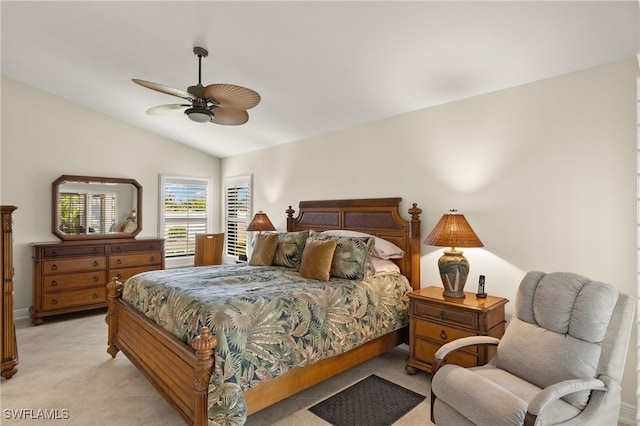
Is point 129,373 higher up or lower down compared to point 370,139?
lower down

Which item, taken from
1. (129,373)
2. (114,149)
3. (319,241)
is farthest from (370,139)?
(114,149)

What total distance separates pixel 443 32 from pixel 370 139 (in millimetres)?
1738

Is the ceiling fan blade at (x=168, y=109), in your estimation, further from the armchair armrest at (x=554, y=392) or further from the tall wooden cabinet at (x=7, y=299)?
the armchair armrest at (x=554, y=392)

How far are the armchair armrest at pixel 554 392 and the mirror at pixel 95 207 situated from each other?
5.37 metres

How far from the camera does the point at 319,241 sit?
3379 millimetres

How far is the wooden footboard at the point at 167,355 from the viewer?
1928 mm

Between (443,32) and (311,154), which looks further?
(311,154)

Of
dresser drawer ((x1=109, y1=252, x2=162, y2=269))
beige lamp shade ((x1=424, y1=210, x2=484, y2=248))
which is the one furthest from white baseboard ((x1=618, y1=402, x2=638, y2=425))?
dresser drawer ((x1=109, y1=252, x2=162, y2=269))

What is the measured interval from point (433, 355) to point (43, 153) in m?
5.48

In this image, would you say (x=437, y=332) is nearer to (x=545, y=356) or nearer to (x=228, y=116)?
(x=545, y=356)

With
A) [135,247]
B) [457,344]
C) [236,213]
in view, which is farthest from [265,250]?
[236,213]

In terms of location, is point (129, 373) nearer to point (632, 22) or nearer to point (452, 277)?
point (452, 277)

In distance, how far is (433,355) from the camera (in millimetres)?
2832

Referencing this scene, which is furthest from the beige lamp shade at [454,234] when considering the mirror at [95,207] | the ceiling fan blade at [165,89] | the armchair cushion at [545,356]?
the mirror at [95,207]
